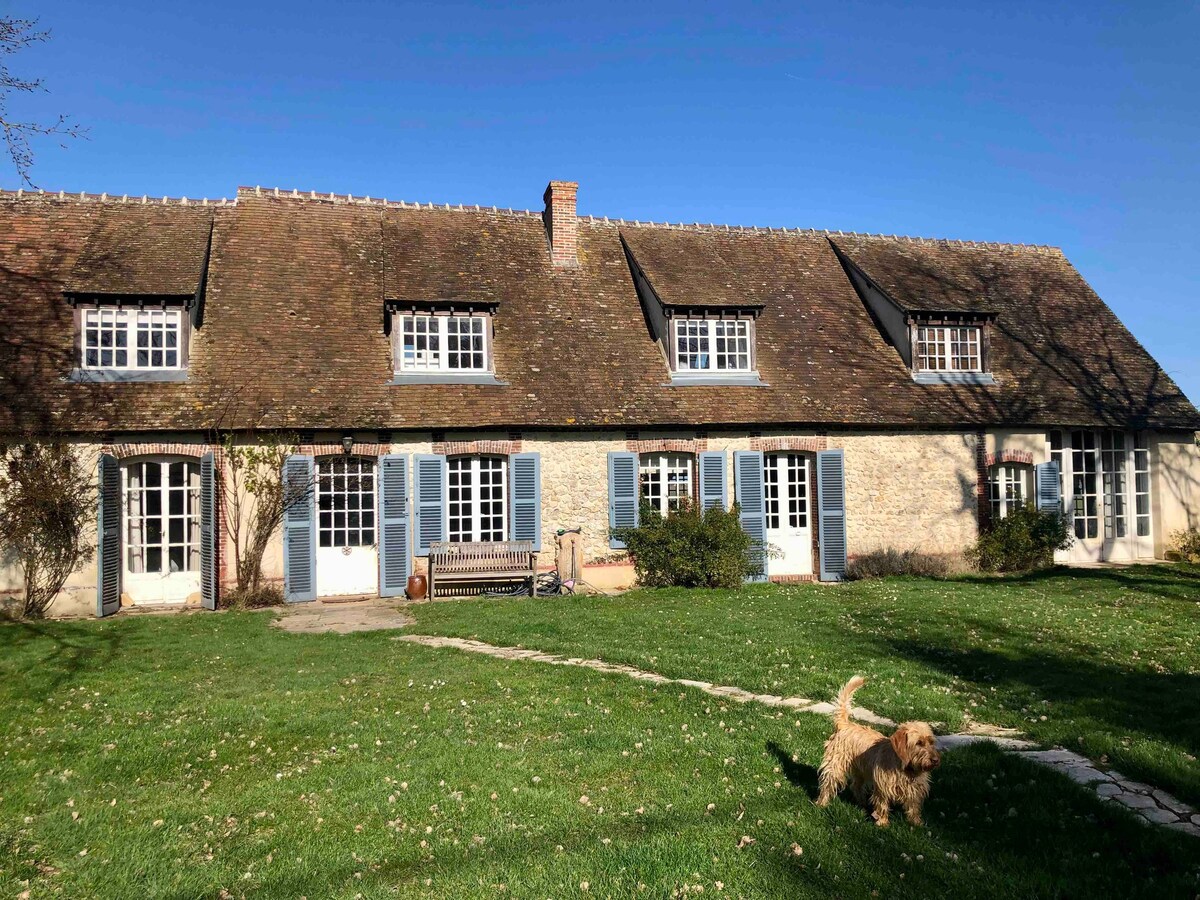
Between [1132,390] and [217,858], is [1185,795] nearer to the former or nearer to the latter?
[217,858]

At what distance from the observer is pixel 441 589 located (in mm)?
15086

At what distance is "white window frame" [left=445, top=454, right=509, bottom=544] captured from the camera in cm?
1547

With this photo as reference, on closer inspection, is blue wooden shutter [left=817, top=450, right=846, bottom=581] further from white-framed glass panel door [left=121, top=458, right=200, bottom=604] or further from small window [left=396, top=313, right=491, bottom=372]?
white-framed glass panel door [left=121, top=458, right=200, bottom=604]

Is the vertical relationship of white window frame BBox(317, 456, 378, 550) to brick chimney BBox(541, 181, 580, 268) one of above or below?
below

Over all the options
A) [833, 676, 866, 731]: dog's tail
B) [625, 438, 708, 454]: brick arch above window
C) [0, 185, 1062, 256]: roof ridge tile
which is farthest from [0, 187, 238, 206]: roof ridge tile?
[833, 676, 866, 731]: dog's tail

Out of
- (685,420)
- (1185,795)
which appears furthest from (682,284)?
(1185,795)

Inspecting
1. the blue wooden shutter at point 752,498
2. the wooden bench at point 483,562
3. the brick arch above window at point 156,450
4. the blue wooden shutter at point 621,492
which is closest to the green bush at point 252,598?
the brick arch above window at point 156,450

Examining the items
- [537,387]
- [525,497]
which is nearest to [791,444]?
[537,387]

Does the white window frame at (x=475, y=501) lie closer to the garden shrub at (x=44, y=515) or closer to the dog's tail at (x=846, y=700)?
the garden shrub at (x=44, y=515)

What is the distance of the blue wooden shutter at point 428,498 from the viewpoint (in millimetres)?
15117

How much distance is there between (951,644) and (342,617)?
8.52m

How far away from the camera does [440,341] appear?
16.1 metres

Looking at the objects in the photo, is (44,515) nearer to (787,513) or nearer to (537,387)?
(537,387)

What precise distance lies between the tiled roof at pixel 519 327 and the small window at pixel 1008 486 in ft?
3.53
